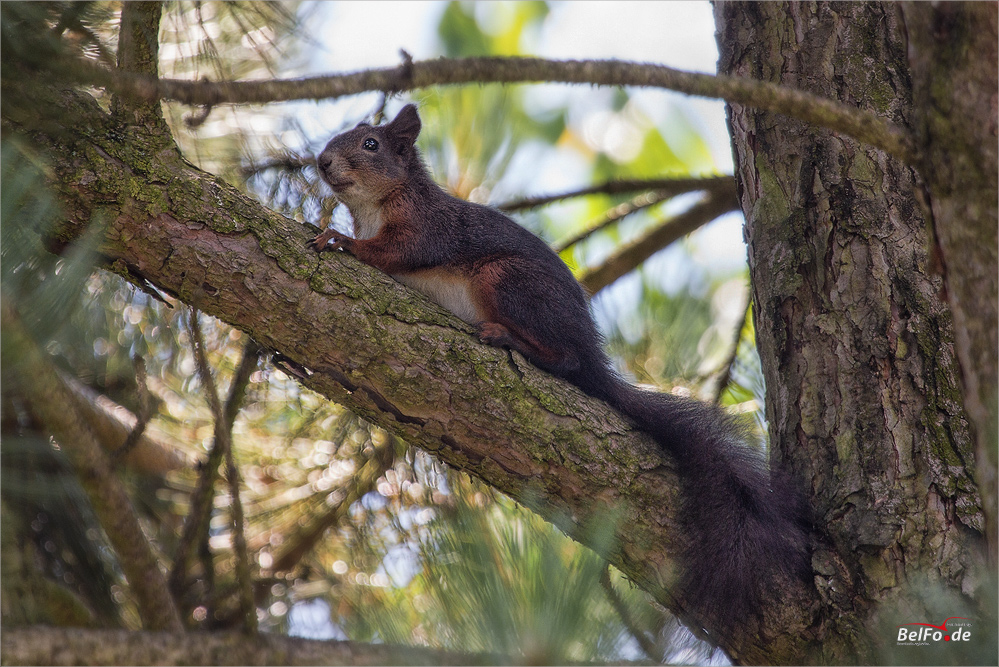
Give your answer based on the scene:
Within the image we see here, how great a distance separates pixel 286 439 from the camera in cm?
321

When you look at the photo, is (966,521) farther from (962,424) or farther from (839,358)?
(839,358)

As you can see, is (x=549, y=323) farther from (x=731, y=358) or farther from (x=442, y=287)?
(x=731, y=358)

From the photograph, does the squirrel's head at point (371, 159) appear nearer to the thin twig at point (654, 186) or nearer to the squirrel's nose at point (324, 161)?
the squirrel's nose at point (324, 161)

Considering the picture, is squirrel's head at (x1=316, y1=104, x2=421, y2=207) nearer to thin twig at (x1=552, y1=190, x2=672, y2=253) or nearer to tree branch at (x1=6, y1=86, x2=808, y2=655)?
thin twig at (x1=552, y1=190, x2=672, y2=253)

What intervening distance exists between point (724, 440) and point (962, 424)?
0.52m

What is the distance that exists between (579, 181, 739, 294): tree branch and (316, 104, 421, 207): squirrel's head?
83 centimetres

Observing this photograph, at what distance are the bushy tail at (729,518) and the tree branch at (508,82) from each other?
3.01 feet

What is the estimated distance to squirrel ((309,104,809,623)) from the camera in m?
1.79

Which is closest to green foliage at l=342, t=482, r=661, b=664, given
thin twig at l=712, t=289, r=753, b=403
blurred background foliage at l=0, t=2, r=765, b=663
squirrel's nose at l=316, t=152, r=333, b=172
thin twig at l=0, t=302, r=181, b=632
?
blurred background foliage at l=0, t=2, r=765, b=663

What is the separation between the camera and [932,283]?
1.86m

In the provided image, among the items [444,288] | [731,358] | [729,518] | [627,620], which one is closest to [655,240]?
[731,358]

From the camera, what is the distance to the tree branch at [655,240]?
2.82 metres

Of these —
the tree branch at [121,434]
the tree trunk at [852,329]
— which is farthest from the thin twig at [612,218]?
the tree branch at [121,434]

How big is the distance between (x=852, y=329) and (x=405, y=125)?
6.19ft
